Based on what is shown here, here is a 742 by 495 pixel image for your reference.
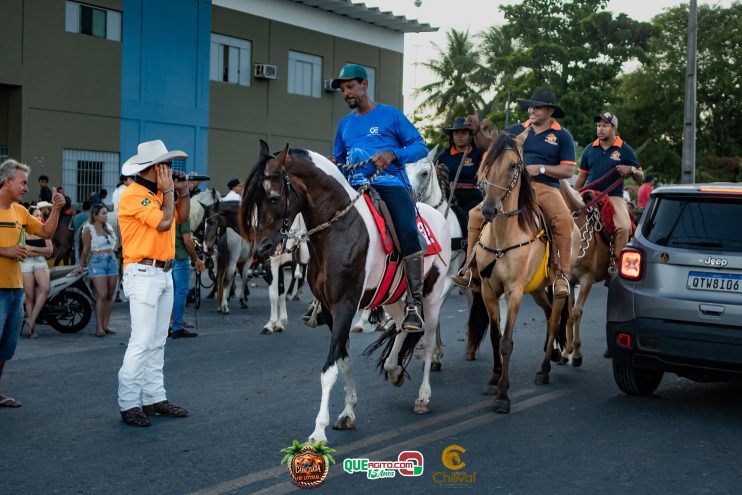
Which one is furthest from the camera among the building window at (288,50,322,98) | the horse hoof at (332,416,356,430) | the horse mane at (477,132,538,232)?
the building window at (288,50,322,98)

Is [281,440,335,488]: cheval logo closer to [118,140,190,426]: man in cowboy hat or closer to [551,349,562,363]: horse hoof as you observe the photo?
[118,140,190,426]: man in cowboy hat

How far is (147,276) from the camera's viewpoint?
7.16 metres

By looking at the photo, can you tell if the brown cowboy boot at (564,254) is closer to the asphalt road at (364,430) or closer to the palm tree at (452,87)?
the asphalt road at (364,430)

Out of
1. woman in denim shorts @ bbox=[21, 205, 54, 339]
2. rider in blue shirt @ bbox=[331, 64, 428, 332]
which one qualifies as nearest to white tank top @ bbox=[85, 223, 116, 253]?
woman in denim shorts @ bbox=[21, 205, 54, 339]

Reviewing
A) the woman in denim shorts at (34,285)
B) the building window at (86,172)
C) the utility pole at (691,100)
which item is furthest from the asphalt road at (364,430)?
the utility pole at (691,100)

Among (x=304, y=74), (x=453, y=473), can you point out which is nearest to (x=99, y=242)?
(x=453, y=473)

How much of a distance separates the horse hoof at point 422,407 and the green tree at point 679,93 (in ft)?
161

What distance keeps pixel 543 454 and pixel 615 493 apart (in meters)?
0.89

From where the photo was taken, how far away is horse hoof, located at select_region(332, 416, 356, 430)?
275 inches

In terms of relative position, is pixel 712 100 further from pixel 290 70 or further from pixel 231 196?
pixel 231 196

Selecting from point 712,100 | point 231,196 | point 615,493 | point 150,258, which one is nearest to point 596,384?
point 615,493

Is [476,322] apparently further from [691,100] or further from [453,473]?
[691,100]

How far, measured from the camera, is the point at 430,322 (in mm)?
8320

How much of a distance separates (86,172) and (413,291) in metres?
19.7
